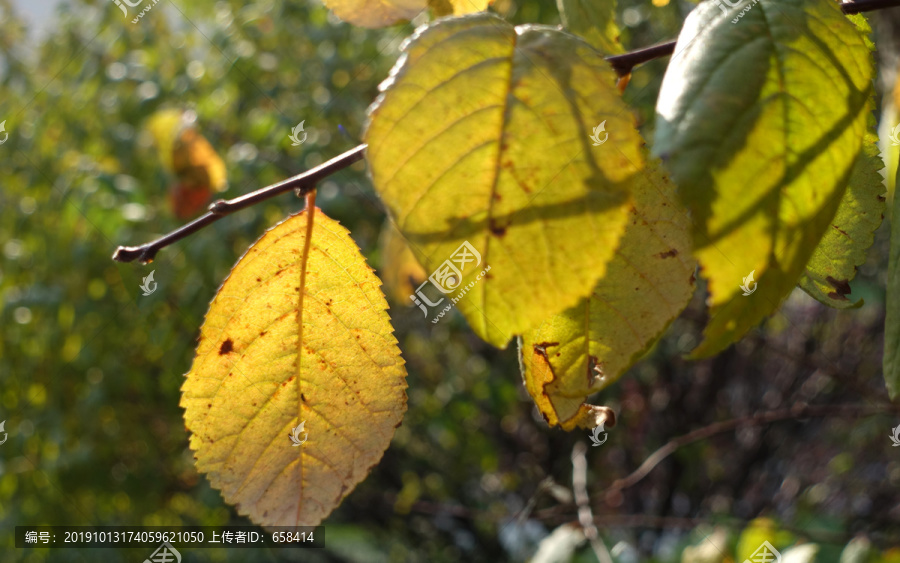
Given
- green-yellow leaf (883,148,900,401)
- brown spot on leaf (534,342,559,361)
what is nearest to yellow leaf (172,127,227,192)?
brown spot on leaf (534,342,559,361)

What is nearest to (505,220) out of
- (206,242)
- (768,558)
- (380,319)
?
(380,319)

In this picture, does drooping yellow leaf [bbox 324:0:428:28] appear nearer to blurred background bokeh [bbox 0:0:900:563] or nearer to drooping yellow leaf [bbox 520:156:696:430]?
drooping yellow leaf [bbox 520:156:696:430]

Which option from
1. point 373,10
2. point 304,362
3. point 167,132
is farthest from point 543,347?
point 167,132

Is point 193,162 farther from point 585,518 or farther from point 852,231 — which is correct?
point 852,231

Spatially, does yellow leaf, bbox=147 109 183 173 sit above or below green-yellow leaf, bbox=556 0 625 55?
below

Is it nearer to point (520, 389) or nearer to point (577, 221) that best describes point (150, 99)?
point (520, 389)

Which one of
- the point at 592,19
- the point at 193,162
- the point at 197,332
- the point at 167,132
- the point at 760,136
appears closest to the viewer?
the point at 760,136
